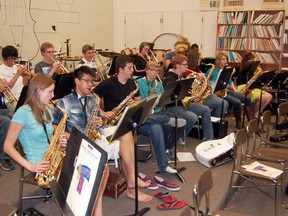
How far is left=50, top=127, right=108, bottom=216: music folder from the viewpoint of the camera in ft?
4.52

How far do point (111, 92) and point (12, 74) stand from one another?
1685 mm

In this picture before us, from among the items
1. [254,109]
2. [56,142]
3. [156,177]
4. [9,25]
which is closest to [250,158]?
[156,177]

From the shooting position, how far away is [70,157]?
175cm

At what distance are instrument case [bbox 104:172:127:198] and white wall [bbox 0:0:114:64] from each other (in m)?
4.43

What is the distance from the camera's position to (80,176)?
A: 1543 millimetres

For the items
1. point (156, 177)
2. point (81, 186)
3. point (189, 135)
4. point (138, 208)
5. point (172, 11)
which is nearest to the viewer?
point (81, 186)

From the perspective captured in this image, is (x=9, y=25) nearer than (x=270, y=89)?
Yes

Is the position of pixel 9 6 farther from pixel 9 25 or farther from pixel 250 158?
pixel 250 158

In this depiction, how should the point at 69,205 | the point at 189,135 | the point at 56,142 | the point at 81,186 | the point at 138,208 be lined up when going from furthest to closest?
the point at 189,135, the point at 138,208, the point at 56,142, the point at 69,205, the point at 81,186

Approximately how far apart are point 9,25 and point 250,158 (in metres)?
5.42

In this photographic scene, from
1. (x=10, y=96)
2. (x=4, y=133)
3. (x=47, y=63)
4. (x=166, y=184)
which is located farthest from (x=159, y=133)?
(x=47, y=63)

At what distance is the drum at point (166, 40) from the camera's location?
927 cm

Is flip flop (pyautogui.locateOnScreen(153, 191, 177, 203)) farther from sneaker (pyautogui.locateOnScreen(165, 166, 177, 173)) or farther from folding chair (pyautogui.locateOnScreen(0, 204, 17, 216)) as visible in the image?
folding chair (pyautogui.locateOnScreen(0, 204, 17, 216))

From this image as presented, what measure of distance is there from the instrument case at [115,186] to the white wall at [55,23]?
4.43m
